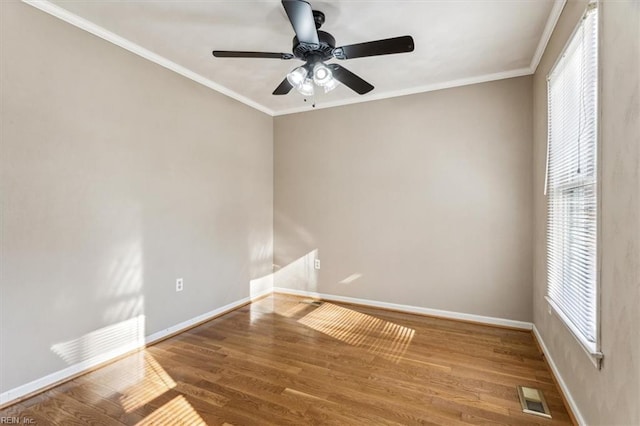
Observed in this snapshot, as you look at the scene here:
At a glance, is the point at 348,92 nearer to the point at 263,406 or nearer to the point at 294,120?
the point at 294,120

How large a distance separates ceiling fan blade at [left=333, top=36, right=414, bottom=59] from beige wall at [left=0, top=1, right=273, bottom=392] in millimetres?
1846

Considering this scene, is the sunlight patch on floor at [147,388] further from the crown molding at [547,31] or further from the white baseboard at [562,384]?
the crown molding at [547,31]

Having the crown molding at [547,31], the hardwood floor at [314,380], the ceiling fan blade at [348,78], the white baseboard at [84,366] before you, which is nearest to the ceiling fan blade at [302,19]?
the ceiling fan blade at [348,78]

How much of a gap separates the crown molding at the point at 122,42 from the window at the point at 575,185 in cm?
309

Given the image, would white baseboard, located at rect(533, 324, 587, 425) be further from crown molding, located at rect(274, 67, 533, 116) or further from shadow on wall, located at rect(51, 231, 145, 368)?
shadow on wall, located at rect(51, 231, 145, 368)

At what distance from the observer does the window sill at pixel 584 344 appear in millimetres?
1443

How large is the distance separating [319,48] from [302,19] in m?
0.34

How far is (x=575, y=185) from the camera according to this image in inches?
72.6

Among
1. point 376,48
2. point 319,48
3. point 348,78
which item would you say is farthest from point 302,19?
point 348,78

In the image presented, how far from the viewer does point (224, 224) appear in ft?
11.8

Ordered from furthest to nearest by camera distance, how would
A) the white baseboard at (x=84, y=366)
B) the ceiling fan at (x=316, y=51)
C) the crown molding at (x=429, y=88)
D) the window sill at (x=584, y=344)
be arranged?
the crown molding at (x=429, y=88), the white baseboard at (x=84, y=366), the ceiling fan at (x=316, y=51), the window sill at (x=584, y=344)

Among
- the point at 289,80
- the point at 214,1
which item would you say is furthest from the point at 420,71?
the point at 214,1

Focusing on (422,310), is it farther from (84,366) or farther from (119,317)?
(84,366)

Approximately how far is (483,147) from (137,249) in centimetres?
348
